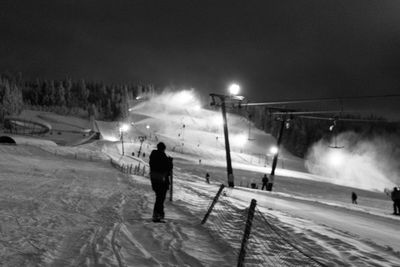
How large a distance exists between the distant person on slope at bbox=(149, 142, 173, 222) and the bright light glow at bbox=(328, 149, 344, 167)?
129m

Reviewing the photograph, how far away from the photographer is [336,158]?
138750 millimetres

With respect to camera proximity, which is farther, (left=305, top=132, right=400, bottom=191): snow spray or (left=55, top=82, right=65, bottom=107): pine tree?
(left=55, top=82, right=65, bottom=107): pine tree

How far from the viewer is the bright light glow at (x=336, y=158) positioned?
434ft

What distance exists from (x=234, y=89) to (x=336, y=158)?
402 ft

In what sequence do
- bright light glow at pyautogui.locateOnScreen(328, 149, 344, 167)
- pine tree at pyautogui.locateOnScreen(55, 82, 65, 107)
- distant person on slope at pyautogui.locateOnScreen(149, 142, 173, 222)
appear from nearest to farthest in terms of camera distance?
distant person on slope at pyautogui.locateOnScreen(149, 142, 173, 222), bright light glow at pyautogui.locateOnScreen(328, 149, 344, 167), pine tree at pyautogui.locateOnScreen(55, 82, 65, 107)

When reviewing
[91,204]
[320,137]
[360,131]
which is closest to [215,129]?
[320,137]

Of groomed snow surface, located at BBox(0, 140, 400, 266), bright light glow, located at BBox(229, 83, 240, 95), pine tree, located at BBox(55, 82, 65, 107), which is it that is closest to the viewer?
groomed snow surface, located at BBox(0, 140, 400, 266)

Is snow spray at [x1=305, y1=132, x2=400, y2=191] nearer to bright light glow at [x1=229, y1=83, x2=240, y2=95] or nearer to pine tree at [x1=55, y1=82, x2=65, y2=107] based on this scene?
bright light glow at [x1=229, y1=83, x2=240, y2=95]

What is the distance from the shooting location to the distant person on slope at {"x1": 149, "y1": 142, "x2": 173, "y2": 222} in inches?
385

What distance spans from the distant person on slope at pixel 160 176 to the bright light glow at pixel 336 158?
129 metres

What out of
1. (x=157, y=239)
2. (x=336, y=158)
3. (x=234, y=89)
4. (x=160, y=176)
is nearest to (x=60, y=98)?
(x=336, y=158)

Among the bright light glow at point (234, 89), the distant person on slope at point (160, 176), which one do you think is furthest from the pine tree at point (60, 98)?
the distant person on slope at point (160, 176)

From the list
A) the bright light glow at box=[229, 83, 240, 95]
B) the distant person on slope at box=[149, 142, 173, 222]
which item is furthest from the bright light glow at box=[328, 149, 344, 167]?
the distant person on slope at box=[149, 142, 173, 222]

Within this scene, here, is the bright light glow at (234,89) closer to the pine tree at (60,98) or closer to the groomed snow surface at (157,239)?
the groomed snow surface at (157,239)
